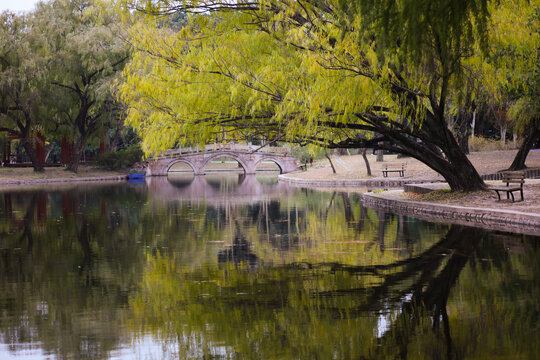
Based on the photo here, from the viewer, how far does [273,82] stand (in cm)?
1628

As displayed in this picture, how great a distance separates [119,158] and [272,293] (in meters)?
49.8

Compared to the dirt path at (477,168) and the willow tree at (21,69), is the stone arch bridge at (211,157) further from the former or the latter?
the willow tree at (21,69)

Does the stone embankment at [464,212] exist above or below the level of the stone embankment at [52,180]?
below

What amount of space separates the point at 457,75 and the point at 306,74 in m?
4.92

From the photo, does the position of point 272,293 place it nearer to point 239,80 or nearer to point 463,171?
point 239,80

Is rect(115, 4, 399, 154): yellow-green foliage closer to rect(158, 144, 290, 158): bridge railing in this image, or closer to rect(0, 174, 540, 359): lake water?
rect(0, 174, 540, 359): lake water

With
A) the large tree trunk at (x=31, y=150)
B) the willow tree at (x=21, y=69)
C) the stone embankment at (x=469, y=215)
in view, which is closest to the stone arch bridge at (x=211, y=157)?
the large tree trunk at (x=31, y=150)

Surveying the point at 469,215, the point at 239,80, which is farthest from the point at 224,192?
the point at 469,215

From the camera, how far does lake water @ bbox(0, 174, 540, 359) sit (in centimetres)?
591


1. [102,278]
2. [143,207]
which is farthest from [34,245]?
[143,207]

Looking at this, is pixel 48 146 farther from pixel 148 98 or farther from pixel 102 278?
pixel 102 278

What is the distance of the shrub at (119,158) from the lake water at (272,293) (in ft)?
133

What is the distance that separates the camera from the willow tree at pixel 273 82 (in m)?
15.1

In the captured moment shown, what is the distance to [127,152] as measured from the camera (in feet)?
185
